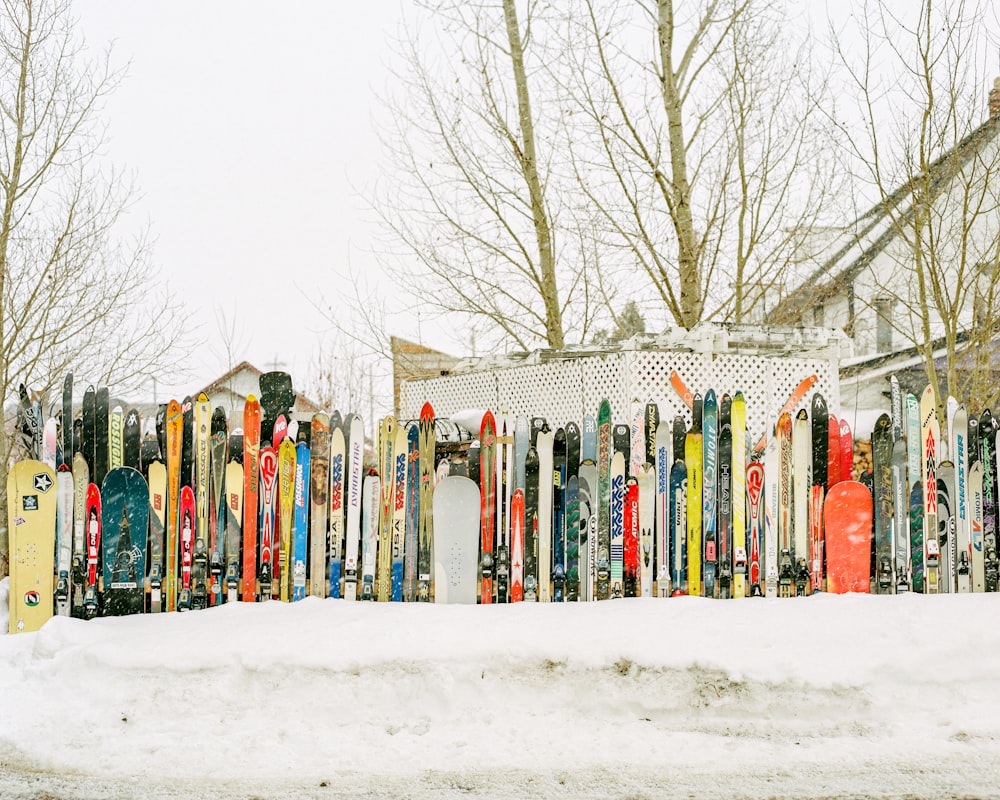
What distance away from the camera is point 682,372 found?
8172 millimetres

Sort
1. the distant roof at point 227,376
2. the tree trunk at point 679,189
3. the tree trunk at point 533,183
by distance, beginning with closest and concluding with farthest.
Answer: the tree trunk at point 679,189 < the tree trunk at point 533,183 < the distant roof at point 227,376

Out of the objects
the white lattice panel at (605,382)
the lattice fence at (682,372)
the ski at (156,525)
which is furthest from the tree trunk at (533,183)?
the ski at (156,525)

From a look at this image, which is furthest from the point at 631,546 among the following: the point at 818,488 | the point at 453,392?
the point at 453,392

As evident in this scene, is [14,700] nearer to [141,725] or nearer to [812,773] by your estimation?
[141,725]

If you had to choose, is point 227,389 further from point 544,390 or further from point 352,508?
point 352,508

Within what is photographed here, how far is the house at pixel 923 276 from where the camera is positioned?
8.42 metres

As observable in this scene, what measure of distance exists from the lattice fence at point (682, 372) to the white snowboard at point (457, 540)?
11.3 feet

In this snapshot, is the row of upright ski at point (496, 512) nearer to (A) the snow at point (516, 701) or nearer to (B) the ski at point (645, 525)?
(B) the ski at point (645, 525)

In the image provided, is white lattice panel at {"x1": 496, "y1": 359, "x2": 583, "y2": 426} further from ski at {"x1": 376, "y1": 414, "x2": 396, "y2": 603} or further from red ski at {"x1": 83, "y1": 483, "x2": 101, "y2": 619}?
red ski at {"x1": 83, "y1": 483, "x2": 101, "y2": 619}

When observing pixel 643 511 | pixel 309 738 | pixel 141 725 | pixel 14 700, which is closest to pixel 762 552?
pixel 643 511

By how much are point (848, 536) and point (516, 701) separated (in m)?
2.14

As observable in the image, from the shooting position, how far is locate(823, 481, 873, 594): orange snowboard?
15.6 ft

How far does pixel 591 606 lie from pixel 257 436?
2023 millimetres

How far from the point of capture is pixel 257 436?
4.84 metres
